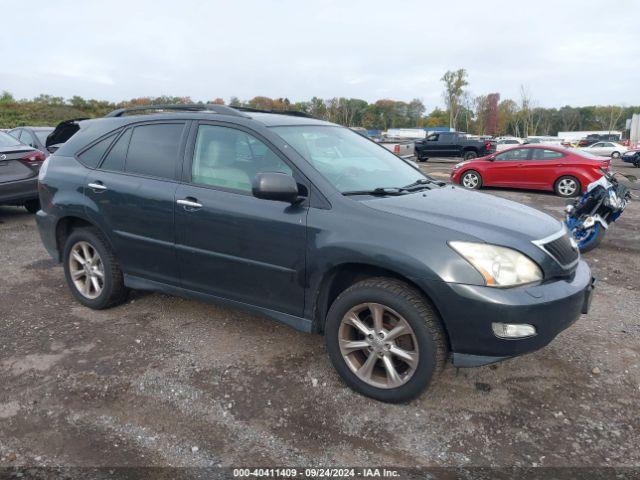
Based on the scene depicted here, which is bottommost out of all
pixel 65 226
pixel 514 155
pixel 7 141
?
pixel 65 226

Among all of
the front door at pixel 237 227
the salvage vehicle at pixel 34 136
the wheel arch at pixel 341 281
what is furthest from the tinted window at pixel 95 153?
the salvage vehicle at pixel 34 136

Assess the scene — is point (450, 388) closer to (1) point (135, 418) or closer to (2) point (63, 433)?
(1) point (135, 418)

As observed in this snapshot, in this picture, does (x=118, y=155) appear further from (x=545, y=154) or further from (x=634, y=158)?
(x=634, y=158)

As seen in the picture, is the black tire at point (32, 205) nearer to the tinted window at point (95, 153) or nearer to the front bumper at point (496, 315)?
the tinted window at point (95, 153)

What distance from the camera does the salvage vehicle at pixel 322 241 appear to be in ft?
8.95

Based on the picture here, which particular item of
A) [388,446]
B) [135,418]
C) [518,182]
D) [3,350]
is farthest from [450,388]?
[518,182]

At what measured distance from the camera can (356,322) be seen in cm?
302

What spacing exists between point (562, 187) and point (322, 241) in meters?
11.5

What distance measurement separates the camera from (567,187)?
41.1 feet

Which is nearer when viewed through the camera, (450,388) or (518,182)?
(450,388)

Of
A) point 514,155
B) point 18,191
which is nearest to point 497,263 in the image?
point 18,191

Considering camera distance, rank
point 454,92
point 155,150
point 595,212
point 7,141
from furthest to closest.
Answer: point 454,92, point 7,141, point 595,212, point 155,150

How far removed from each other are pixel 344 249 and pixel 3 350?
2721 mm

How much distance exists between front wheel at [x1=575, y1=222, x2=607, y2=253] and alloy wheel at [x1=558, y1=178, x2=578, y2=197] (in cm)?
645
